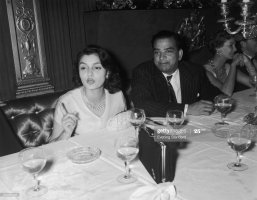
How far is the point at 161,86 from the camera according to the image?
2539 mm

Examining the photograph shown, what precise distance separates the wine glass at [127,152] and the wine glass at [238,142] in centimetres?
43

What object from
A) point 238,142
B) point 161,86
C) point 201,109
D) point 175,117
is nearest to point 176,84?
point 161,86

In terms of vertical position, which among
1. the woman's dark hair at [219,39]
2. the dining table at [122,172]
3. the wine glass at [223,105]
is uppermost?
the woman's dark hair at [219,39]

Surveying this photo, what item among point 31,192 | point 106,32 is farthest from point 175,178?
point 106,32

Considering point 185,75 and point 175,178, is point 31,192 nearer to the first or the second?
point 175,178

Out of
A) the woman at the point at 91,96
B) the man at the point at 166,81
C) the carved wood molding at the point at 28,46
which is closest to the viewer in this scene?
the woman at the point at 91,96

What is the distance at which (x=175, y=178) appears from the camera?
113 centimetres

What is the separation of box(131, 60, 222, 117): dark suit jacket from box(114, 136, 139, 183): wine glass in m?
1.05

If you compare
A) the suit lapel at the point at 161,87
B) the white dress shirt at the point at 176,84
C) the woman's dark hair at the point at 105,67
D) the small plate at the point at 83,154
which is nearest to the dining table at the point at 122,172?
the small plate at the point at 83,154

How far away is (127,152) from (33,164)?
0.38 metres

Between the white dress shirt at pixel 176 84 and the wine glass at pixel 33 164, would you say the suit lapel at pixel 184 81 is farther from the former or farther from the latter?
the wine glass at pixel 33 164

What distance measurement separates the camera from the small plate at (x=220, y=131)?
159cm

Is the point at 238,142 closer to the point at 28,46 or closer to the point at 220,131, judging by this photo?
the point at 220,131

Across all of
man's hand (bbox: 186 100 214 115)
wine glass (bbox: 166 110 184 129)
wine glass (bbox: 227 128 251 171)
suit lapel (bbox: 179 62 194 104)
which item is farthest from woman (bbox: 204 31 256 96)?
wine glass (bbox: 227 128 251 171)
